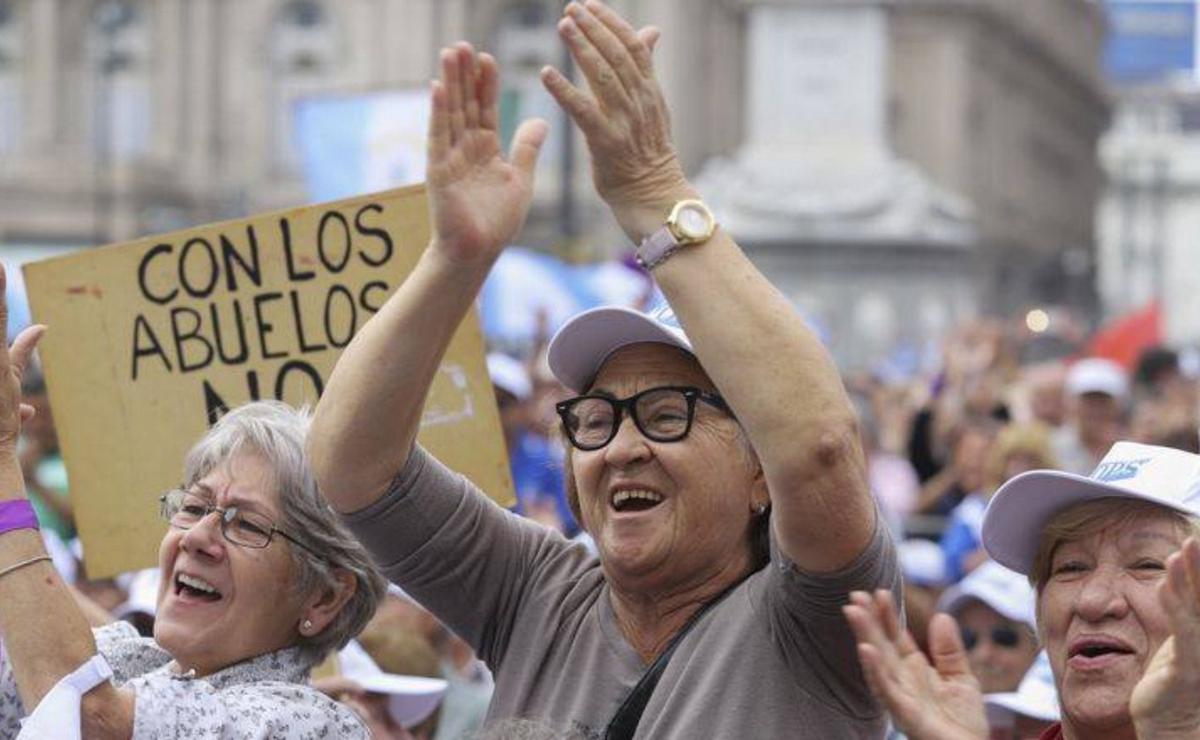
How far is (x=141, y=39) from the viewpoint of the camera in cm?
6838

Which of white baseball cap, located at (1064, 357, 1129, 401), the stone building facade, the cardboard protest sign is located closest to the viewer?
the cardboard protest sign

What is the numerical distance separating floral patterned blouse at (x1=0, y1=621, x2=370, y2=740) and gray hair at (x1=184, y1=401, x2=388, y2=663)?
0.34 ft

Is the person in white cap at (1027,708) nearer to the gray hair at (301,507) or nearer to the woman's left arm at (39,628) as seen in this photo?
the gray hair at (301,507)

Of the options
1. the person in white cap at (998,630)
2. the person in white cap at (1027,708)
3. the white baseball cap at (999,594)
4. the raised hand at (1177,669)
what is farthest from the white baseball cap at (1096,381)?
the raised hand at (1177,669)

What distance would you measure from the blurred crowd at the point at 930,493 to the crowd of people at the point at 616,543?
291 mm

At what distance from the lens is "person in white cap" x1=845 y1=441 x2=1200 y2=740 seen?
11.4 ft

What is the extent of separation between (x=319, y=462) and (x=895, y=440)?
1245 cm

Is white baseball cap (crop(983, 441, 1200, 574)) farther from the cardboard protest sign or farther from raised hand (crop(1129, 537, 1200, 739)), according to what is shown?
the cardboard protest sign

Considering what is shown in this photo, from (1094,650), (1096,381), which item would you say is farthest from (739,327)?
(1096,381)

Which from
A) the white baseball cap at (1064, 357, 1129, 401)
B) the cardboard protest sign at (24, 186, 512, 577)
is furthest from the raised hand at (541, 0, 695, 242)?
the white baseball cap at (1064, 357, 1129, 401)

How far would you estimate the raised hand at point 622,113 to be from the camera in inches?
155

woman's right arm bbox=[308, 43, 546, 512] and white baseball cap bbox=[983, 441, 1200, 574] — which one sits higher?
woman's right arm bbox=[308, 43, 546, 512]

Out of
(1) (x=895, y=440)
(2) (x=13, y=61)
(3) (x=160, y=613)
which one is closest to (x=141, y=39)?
(2) (x=13, y=61)

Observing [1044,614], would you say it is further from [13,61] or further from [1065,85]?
[1065,85]
